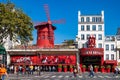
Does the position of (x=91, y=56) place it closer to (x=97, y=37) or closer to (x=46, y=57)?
(x=97, y=37)

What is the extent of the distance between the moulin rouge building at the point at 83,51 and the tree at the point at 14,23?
35.1m

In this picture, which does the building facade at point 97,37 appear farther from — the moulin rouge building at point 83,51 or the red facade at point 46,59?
the red facade at point 46,59

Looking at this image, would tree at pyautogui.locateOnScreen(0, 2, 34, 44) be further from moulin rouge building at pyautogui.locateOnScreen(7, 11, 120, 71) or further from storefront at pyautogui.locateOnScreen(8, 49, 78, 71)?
moulin rouge building at pyautogui.locateOnScreen(7, 11, 120, 71)

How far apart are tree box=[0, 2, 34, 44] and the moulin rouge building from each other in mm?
35069

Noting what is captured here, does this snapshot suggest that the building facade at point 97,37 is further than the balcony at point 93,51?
Yes

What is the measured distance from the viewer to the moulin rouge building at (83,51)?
374 feet

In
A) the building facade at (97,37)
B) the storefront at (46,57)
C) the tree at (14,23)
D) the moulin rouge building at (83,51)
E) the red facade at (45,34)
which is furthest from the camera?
the red facade at (45,34)

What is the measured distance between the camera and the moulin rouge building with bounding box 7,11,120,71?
114m

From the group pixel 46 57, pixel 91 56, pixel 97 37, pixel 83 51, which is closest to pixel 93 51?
pixel 91 56

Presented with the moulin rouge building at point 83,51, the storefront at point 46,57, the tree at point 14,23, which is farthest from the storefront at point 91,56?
the tree at point 14,23

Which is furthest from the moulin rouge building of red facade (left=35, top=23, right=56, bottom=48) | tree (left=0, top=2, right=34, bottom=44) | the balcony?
tree (left=0, top=2, right=34, bottom=44)

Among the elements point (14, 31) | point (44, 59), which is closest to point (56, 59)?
point (44, 59)

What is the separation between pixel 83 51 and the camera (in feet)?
375

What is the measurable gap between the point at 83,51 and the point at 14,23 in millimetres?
43304
